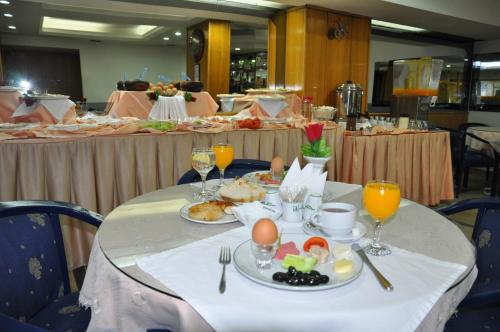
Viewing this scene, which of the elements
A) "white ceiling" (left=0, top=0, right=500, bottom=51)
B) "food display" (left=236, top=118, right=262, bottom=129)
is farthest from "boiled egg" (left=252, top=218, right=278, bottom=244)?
"white ceiling" (left=0, top=0, right=500, bottom=51)

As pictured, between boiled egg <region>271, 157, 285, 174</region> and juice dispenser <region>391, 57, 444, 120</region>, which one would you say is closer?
boiled egg <region>271, 157, 285, 174</region>

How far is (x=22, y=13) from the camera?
6.19 m

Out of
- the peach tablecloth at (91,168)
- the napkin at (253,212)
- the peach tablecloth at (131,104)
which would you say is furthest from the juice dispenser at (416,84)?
the napkin at (253,212)

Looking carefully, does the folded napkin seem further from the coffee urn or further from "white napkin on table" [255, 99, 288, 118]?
the coffee urn

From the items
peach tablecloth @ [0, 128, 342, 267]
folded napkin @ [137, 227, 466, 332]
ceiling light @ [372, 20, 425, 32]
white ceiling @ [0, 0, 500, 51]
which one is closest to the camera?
folded napkin @ [137, 227, 466, 332]

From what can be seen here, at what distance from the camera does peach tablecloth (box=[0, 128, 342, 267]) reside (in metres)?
2.21

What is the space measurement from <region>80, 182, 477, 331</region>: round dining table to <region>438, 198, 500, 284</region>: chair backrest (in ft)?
0.90

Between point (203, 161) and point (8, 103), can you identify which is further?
point (8, 103)

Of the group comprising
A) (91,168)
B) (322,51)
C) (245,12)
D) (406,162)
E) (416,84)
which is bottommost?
(406,162)

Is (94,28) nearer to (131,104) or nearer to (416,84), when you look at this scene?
(131,104)

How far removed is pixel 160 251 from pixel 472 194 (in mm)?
4765

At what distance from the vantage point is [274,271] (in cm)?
74

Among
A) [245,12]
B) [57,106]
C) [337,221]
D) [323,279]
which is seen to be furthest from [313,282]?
[245,12]

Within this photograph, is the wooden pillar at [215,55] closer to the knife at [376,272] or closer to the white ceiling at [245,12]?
the white ceiling at [245,12]
